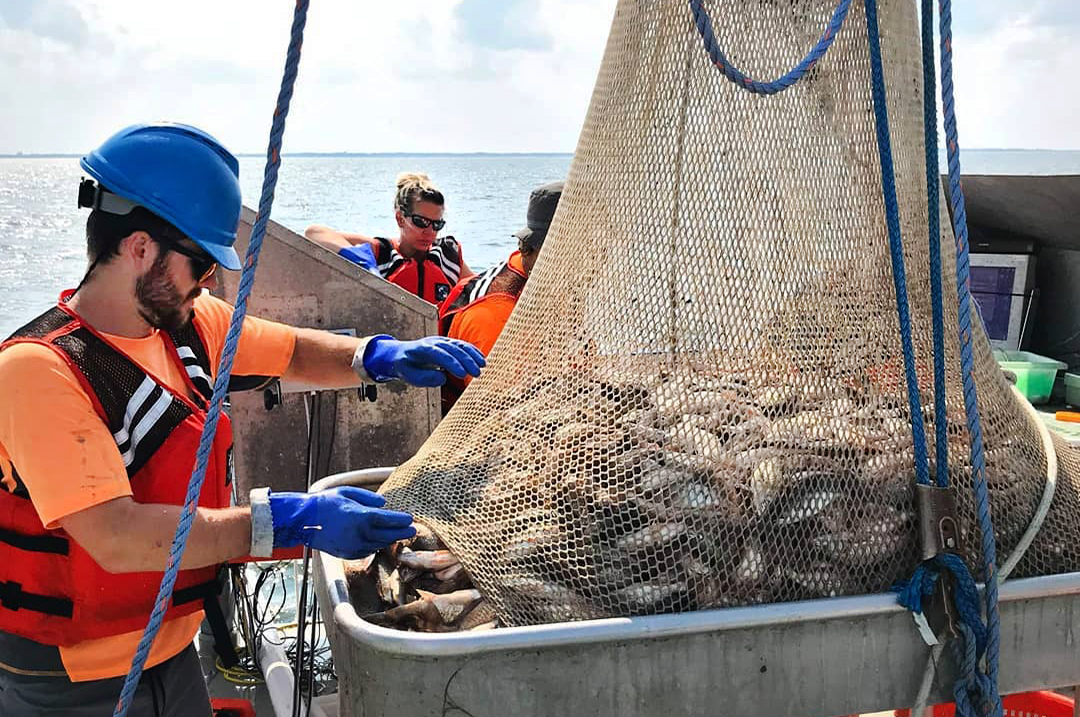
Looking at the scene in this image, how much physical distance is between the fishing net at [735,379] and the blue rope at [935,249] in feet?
0.33

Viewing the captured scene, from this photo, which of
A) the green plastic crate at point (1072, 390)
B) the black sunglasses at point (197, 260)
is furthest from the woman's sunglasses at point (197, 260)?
the green plastic crate at point (1072, 390)

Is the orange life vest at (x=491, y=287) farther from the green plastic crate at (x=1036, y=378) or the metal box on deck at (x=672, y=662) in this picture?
the green plastic crate at (x=1036, y=378)

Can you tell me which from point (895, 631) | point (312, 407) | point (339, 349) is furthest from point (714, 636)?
point (312, 407)

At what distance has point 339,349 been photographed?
2.69 metres

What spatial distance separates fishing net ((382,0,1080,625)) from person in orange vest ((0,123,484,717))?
33 centimetres

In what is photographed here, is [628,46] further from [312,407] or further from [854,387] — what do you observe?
[312,407]

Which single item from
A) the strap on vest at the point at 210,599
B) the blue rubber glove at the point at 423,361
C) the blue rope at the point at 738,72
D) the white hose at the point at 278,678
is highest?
the blue rope at the point at 738,72

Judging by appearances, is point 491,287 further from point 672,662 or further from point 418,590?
point 672,662

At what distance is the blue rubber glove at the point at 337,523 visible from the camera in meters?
1.86

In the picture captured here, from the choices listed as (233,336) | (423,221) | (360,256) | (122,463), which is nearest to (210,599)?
(122,463)

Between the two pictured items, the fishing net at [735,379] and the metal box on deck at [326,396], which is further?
the metal box on deck at [326,396]

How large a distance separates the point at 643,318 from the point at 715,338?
15cm

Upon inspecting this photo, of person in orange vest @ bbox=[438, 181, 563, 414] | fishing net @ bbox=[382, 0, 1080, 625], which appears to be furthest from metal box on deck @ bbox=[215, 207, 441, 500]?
fishing net @ bbox=[382, 0, 1080, 625]

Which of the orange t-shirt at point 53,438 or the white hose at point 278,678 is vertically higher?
the orange t-shirt at point 53,438
